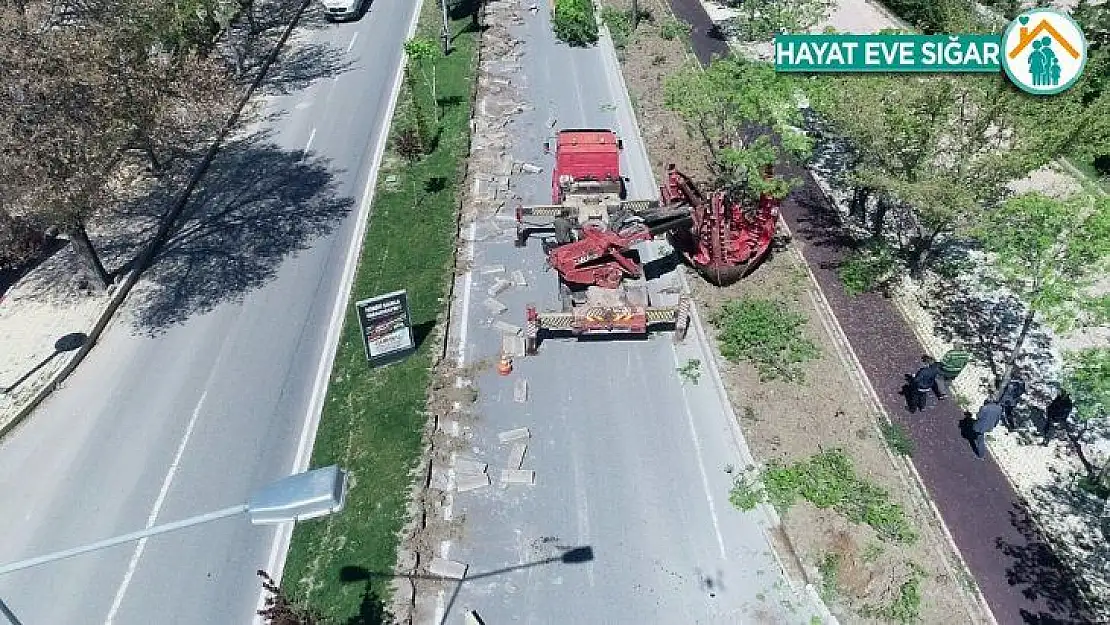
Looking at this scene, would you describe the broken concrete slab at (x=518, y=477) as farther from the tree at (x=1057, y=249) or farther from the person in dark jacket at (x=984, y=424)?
the tree at (x=1057, y=249)

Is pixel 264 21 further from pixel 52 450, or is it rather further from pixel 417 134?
pixel 52 450

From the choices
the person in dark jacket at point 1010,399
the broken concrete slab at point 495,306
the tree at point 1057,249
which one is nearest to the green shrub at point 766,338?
the person in dark jacket at point 1010,399

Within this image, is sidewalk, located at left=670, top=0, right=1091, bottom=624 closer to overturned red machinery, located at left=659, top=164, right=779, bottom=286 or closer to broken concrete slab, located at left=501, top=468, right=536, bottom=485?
overturned red machinery, located at left=659, top=164, right=779, bottom=286

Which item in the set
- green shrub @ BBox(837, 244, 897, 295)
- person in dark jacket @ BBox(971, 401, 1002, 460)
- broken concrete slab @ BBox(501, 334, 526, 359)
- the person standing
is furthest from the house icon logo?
broken concrete slab @ BBox(501, 334, 526, 359)

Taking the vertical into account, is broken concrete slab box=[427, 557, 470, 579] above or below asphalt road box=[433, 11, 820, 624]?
above

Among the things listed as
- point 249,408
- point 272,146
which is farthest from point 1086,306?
point 272,146
